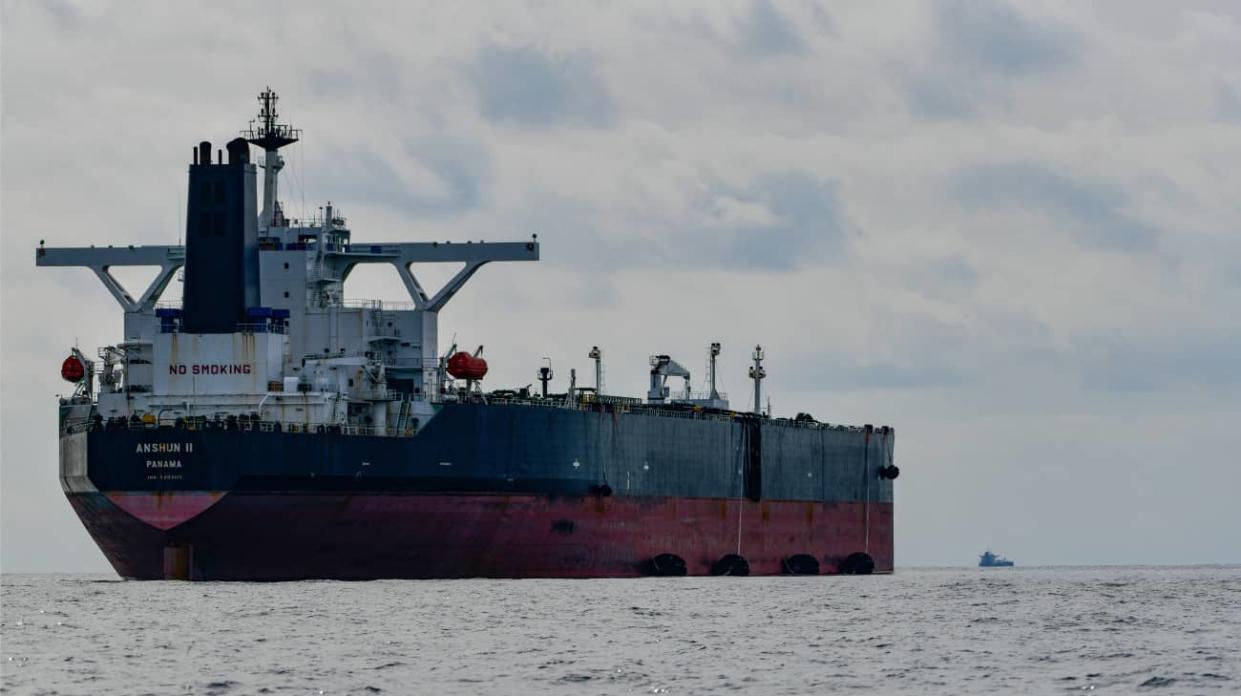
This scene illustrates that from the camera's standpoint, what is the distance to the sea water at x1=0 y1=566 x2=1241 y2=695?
41906 millimetres

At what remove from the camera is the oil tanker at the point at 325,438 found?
65.9 m

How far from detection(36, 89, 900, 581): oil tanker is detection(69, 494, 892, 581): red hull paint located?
59 millimetres

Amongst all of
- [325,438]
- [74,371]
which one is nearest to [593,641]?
[325,438]

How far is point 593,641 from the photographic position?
49.2m

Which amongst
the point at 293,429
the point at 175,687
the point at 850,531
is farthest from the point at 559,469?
the point at 175,687

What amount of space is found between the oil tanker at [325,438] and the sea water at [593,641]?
159cm

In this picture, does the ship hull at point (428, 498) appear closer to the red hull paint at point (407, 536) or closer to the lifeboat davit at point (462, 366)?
the red hull paint at point (407, 536)

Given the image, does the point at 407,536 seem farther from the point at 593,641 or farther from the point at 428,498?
the point at 593,641

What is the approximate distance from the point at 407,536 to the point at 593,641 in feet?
65.5

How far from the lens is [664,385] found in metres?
89.3

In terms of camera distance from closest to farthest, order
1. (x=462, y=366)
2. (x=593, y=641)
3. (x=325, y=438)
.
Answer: (x=593, y=641) < (x=325, y=438) < (x=462, y=366)

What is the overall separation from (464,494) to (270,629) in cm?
1941

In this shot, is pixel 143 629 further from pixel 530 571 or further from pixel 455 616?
pixel 530 571

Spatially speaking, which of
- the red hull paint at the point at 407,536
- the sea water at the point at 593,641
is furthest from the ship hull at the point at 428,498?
the sea water at the point at 593,641
